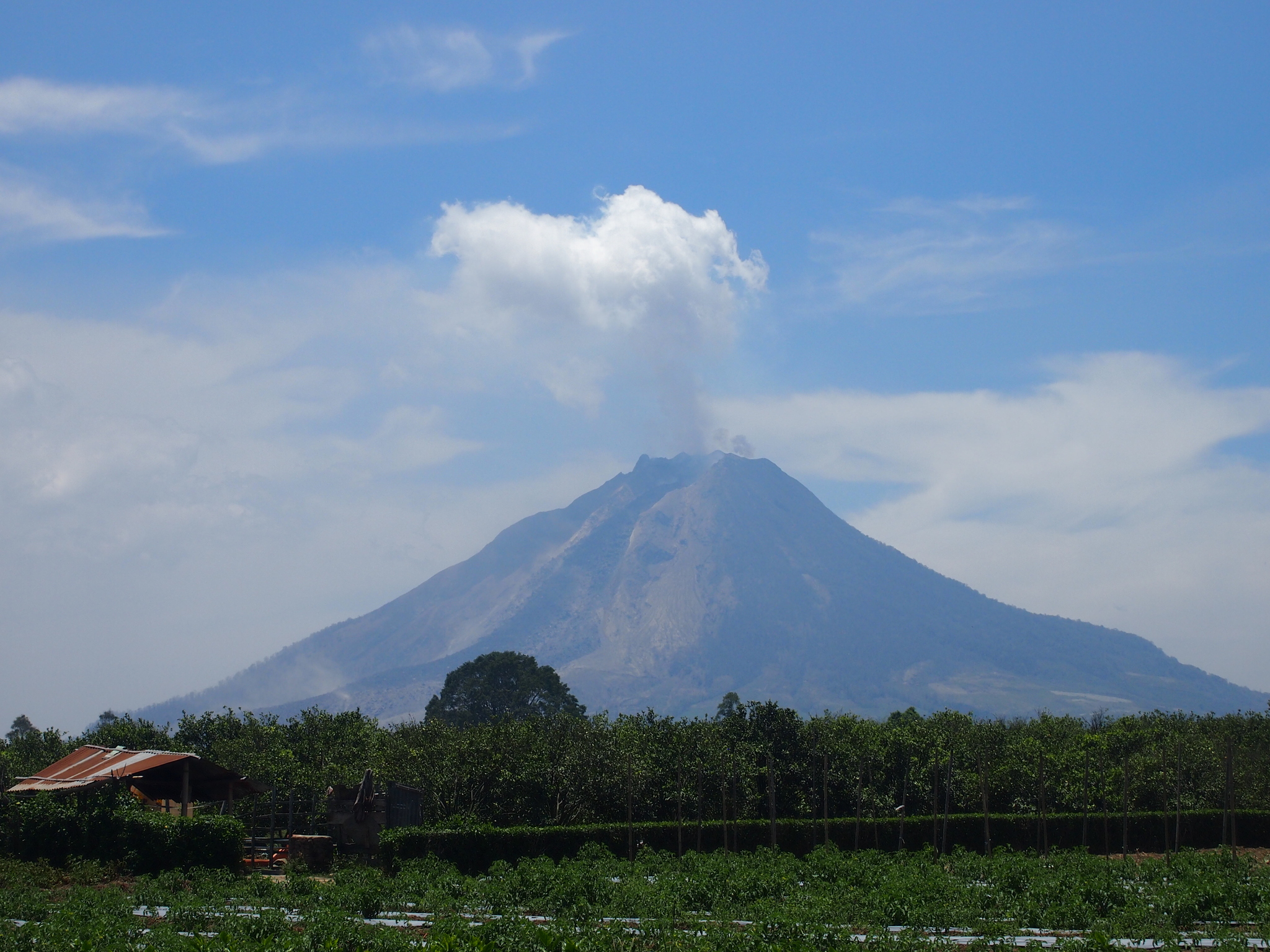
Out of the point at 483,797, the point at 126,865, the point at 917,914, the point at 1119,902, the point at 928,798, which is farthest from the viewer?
the point at 928,798

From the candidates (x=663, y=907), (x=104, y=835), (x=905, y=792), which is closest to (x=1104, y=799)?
(x=905, y=792)

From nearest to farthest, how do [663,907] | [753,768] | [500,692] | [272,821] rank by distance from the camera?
[663,907]
[272,821]
[753,768]
[500,692]

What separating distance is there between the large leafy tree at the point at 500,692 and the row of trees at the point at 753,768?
70.2 m

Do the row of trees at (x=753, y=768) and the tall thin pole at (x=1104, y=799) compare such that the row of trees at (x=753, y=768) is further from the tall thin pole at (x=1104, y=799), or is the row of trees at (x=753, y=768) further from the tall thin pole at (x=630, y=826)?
the tall thin pole at (x=630, y=826)

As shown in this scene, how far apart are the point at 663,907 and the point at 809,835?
17535mm

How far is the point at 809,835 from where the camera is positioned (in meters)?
33.7

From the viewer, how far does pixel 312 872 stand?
27172 millimetres

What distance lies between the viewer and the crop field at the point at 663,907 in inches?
554

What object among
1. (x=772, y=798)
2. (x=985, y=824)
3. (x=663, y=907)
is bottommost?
(x=985, y=824)

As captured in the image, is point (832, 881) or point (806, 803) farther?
point (806, 803)

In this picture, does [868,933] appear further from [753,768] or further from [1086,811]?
[1086,811]

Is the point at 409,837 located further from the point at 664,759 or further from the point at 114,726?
the point at 114,726

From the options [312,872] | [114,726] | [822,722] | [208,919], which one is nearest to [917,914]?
[208,919]

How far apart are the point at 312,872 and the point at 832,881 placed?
544 inches
